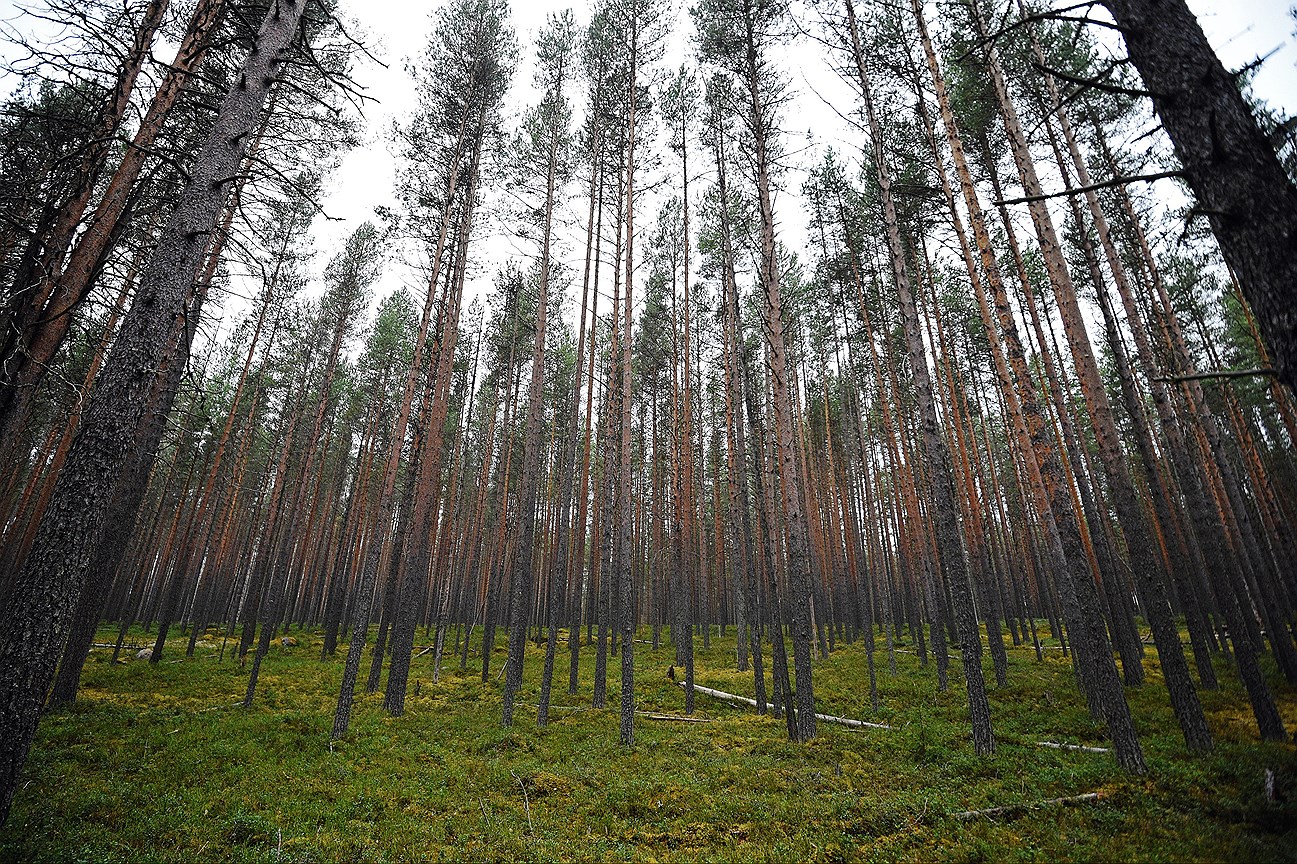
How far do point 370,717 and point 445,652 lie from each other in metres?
15.2

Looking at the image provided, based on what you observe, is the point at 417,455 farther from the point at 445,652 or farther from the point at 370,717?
the point at 445,652

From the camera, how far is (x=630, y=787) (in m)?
7.35

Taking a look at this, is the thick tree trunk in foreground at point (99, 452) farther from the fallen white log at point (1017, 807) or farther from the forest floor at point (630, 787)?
the fallen white log at point (1017, 807)

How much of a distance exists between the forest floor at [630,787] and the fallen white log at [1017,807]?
64mm

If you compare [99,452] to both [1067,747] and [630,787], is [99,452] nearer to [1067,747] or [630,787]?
[630,787]

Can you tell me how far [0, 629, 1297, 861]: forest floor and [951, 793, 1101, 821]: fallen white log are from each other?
0.06 meters

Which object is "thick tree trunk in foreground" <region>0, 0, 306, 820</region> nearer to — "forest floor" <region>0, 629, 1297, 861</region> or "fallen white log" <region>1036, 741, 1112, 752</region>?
"forest floor" <region>0, 629, 1297, 861</region>

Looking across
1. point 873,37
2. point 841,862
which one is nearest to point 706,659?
point 841,862

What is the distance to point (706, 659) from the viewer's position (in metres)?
22.2

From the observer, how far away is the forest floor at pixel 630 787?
5230 millimetres

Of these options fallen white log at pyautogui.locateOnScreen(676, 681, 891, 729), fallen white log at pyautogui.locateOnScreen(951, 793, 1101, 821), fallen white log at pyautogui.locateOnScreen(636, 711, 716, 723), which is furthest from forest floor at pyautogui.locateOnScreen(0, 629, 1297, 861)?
fallen white log at pyautogui.locateOnScreen(676, 681, 891, 729)

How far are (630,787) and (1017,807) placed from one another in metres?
4.96

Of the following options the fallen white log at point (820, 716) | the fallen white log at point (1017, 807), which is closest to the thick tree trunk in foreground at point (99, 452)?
the fallen white log at point (1017, 807)

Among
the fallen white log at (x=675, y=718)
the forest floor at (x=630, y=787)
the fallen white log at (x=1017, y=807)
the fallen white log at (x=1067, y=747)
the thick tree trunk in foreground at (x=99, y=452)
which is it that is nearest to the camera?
the thick tree trunk in foreground at (x=99, y=452)
